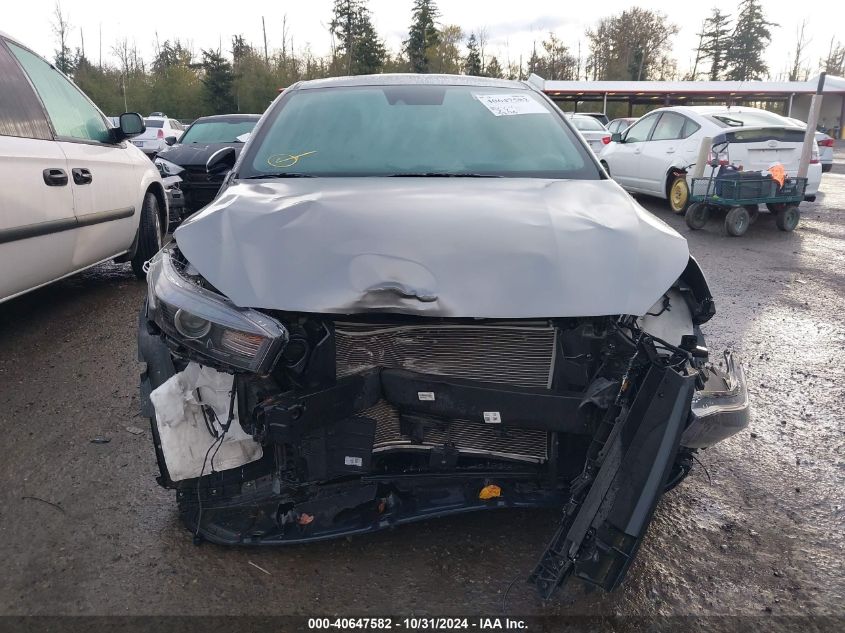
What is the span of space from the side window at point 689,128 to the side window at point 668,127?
8 centimetres

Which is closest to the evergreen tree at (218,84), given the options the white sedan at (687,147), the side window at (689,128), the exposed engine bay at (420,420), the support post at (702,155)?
the white sedan at (687,147)

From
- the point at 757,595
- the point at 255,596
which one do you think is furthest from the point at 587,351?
the point at 255,596

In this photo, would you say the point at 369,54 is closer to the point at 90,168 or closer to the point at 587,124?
the point at 587,124

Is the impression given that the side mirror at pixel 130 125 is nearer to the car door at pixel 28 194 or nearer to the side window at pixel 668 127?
the car door at pixel 28 194

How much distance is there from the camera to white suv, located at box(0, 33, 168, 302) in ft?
11.8

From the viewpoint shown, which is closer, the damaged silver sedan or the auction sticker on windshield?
the damaged silver sedan

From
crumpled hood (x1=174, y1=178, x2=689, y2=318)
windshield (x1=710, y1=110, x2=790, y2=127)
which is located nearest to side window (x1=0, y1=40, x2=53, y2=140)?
crumpled hood (x1=174, y1=178, x2=689, y2=318)

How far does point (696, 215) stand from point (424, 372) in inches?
293

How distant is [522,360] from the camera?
6.86 ft

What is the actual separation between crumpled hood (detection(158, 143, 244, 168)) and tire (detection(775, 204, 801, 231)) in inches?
274

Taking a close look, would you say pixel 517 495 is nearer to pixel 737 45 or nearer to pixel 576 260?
pixel 576 260

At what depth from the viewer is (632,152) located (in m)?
10.6

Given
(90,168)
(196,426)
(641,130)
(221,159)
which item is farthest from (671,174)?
(196,426)

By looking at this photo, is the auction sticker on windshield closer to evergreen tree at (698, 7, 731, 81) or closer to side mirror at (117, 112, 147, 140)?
side mirror at (117, 112, 147, 140)
